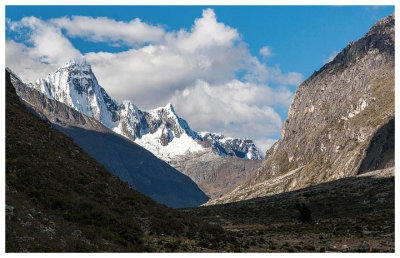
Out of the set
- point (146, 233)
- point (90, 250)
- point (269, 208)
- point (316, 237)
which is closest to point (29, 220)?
point (90, 250)

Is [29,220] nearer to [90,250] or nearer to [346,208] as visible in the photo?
[90,250]

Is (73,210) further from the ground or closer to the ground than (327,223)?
closer to the ground

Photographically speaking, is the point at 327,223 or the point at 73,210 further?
the point at 327,223

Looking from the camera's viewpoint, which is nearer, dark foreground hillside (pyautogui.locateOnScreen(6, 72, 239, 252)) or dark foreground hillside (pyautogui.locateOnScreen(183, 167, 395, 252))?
dark foreground hillside (pyautogui.locateOnScreen(6, 72, 239, 252))

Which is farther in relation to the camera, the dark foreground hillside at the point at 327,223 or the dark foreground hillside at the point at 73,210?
the dark foreground hillside at the point at 327,223
